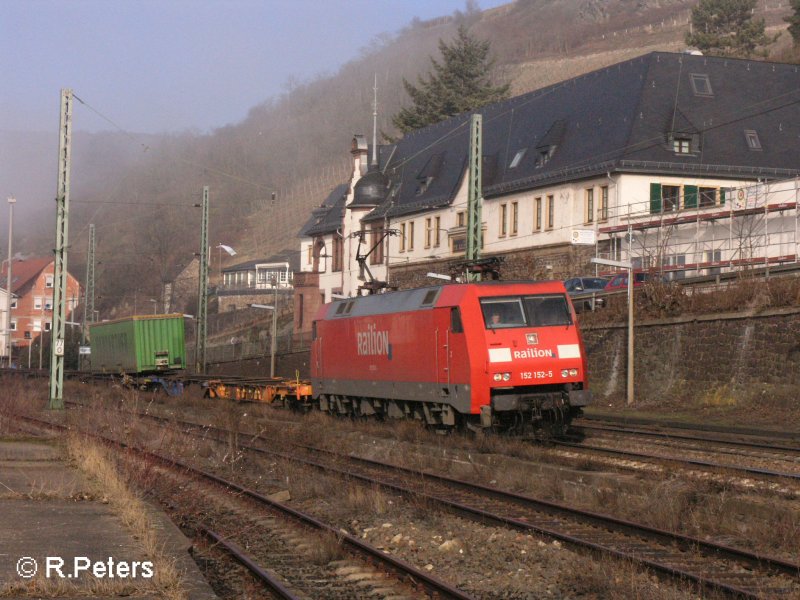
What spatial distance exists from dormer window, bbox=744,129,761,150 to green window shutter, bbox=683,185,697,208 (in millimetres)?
4086

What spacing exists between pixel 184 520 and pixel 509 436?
915 centimetres

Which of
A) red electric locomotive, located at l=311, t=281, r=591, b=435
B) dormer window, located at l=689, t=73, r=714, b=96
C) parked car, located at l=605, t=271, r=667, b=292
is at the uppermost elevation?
dormer window, located at l=689, t=73, r=714, b=96

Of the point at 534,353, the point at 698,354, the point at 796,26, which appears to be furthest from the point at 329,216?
the point at 534,353

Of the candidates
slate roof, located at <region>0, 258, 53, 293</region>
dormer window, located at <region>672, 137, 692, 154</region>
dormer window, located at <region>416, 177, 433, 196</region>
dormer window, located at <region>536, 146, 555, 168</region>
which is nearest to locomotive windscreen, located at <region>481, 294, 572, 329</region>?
dormer window, located at <region>672, 137, 692, 154</region>

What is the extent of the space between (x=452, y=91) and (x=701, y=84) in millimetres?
42066

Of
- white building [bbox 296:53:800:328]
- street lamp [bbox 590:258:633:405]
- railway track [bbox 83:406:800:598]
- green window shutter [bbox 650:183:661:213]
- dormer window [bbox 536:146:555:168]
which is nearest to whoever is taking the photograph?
railway track [bbox 83:406:800:598]

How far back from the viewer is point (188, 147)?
18525 centimetres

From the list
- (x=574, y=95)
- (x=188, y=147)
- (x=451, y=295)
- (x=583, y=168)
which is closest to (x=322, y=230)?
(x=574, y=95)

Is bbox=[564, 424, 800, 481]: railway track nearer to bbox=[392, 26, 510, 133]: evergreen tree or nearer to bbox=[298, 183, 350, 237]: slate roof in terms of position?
bbox=[298, 183, 350, 237]: slate roof

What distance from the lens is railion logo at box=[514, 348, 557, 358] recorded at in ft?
67.4

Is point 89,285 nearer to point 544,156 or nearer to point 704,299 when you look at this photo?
point 544,156

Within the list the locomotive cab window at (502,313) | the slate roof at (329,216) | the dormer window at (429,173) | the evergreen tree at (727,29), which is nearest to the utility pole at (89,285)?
the slate roof at (329,216)

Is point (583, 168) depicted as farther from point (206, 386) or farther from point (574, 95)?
point (206, 386)

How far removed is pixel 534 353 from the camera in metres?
20.6
